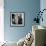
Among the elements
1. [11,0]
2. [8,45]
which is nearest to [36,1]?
[11,0]

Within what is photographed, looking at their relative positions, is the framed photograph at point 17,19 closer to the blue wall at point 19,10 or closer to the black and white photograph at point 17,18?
the black and white photograph at point 17,18

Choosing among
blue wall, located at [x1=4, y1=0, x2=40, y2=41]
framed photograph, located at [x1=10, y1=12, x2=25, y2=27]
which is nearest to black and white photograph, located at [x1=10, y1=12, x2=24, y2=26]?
framed photograph, located at [x1=10, y1=12, x2=25, y2=27]

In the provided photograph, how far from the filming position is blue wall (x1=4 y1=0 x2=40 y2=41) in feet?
19.3

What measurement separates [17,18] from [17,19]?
42 mm

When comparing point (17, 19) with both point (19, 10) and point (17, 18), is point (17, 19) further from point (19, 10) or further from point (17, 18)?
point (19, 10)

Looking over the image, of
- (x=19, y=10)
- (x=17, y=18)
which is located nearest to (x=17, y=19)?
(x=17, y=18)

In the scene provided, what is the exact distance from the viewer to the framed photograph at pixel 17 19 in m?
5.91

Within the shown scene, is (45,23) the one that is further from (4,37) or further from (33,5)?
(4,37)

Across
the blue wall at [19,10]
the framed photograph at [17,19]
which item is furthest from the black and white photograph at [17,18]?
the blue wall at [19,10]

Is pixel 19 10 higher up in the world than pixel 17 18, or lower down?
higher up

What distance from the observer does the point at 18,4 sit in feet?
19.3

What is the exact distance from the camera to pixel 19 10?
5.90 m

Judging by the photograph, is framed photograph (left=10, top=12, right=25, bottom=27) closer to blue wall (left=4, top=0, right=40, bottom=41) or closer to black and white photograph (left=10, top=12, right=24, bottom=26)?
black and white photograph (left=10, top=12, right=24, bottom=26)

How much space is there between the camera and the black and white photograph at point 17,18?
5.91m
